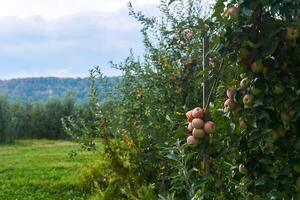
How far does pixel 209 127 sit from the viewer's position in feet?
9.14

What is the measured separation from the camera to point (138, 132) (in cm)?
653

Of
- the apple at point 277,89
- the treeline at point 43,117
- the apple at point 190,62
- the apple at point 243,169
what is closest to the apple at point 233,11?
the apple at point 277,89

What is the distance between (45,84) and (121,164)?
17167 centimetres

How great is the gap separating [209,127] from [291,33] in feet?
1.91

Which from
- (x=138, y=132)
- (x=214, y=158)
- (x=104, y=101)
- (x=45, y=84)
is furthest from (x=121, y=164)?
(x=45, y=84)

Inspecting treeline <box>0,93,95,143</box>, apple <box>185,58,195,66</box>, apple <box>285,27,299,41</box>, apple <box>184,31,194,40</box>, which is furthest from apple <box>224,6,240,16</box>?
treeline <box>0,93,95,143</box>

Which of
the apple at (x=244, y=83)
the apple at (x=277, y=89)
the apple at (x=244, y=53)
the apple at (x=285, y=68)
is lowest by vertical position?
the apple at (x=277, y=89)

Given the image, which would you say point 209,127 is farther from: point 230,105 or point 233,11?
point 233,11

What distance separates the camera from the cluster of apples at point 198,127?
110 inches

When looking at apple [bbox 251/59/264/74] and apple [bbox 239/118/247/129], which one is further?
apple [bbox 239/118/247/129]

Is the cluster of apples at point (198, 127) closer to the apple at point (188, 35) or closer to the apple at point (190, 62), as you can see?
the apple at point (190, 62)

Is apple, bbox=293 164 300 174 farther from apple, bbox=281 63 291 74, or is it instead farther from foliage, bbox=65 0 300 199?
apple, bbox=281 63 291 74

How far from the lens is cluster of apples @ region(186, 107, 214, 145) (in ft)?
9.17

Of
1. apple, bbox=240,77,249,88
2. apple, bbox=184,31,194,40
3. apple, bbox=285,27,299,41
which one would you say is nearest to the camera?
apple, bbox=285,27,299,41
